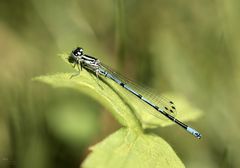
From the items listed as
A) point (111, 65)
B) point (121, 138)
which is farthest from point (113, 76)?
point (121, 138)

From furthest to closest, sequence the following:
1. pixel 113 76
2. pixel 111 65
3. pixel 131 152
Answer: pixel 111 65
pixel 113 76
pixel 131 152

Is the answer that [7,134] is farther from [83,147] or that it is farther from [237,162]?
[237,162]

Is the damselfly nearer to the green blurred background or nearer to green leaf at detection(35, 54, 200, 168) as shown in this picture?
green leaf at detection(35, 54, 200, 168)

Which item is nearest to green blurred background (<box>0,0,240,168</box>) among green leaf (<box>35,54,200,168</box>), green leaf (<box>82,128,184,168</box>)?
green leaf (<box>35,54,200,168</box>)

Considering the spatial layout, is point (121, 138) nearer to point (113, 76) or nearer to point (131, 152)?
point (131, 152)

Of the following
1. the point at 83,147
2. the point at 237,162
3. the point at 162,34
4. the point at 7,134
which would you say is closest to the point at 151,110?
the point at 83,147
